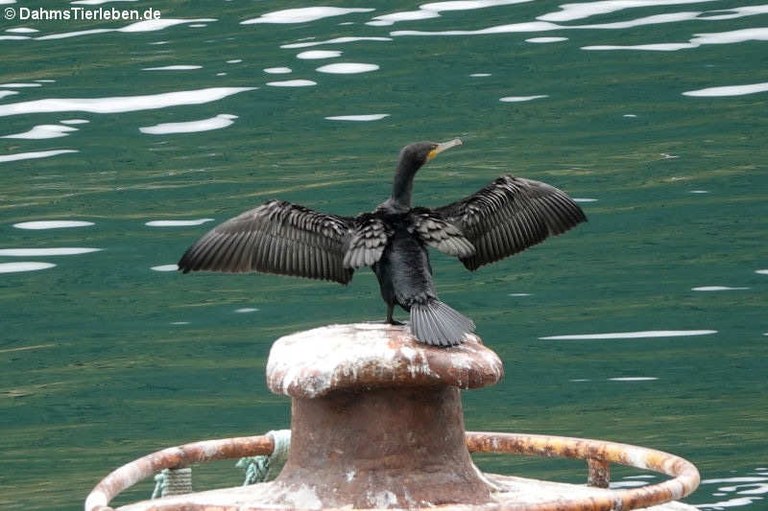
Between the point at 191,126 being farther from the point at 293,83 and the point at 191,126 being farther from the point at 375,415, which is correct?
the point at 375,415

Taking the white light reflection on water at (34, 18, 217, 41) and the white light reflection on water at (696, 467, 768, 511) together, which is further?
the white light reflection on water at (34, 18, 217, 41)

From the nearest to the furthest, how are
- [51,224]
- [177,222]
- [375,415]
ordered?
[375,415], [177,222], [51,224]

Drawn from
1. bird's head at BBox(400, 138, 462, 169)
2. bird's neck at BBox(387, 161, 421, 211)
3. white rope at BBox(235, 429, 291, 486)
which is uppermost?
bird's head at BBox(400, 138, 462, 169)

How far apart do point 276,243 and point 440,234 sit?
1.62ft

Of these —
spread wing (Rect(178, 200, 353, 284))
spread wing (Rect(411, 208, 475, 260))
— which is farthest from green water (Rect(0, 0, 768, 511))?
spread wing (Rect(411, 208, 475, 260))

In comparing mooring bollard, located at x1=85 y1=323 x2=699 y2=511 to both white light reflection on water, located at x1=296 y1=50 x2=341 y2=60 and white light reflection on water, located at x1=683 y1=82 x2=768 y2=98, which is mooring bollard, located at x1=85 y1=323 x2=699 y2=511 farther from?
white light reflection on water, located at x1=296 y1=50 x2=341 y2=60

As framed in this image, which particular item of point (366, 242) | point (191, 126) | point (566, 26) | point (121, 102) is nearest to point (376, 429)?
point (366, 242)

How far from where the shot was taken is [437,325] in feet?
17.2

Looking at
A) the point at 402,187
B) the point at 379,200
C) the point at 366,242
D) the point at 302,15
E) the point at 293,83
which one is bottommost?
the point at 379,200

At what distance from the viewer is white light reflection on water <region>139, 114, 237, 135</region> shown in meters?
14.4

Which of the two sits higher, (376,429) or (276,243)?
(276,243)

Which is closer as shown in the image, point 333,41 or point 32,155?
point 32,155

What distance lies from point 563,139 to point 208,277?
3.03 m

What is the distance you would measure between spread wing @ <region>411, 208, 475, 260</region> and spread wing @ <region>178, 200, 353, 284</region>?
23 cm
